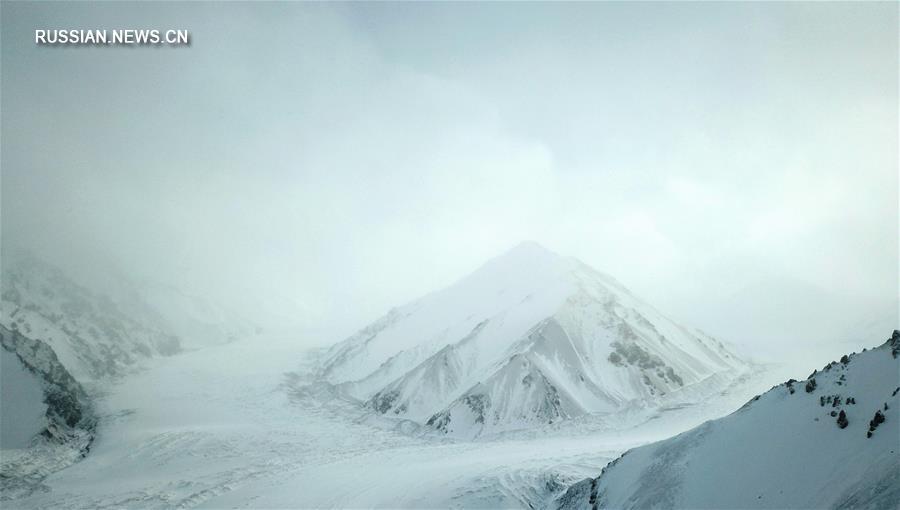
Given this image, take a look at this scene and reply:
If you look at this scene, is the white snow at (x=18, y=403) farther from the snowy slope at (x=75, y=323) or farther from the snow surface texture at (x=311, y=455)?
the snowy slope at (x=75, y=323)

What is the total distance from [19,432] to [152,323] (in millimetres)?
76742

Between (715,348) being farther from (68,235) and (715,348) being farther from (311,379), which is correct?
(68,235)

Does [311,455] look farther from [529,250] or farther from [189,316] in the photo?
[189,316]

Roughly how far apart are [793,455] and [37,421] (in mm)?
52520

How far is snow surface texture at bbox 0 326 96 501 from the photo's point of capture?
32.8m

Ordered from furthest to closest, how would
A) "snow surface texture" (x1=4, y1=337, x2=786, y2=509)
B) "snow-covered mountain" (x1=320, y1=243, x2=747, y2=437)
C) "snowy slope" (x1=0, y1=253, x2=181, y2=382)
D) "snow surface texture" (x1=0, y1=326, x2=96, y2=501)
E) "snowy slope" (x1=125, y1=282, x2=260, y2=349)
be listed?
"snowy slope" (x1=125, y1=282, x2=260, y2=349)
"snowy slope" (x1=0, y1=253, x2=181, y2=382)
"snow-covered mountain" (x1=320, y1=243, x2=747, y2=437)
"snow surface texture" (x1=0, y1=326, x2=96, y2=501)
"snow surface texture" (x1=4, y1=337, x2=786, y2=509)

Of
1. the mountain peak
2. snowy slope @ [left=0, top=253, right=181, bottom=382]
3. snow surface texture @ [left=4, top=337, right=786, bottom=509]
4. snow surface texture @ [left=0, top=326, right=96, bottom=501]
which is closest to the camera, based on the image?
snow surface texture @ [left=4, top=337, right=786, bottom=509]

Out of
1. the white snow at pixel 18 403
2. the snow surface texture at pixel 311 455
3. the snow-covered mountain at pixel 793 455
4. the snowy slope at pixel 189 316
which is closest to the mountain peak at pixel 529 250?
the snow surface texture at pixel 311 455

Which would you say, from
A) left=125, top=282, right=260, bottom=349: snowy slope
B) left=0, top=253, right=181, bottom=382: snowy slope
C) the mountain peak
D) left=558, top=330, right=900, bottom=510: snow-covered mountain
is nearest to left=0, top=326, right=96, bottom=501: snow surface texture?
left=0, top=253, right=181, bottom=382: snowy slope

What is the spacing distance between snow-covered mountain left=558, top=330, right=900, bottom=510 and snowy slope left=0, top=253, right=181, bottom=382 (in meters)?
79.8

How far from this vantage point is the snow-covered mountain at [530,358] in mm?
45656

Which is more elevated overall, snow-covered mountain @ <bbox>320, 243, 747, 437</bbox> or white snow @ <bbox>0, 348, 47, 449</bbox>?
white snow @ <bbox>0, 348, 47, 449</bbox>

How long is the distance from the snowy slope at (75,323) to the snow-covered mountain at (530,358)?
37.6 meters

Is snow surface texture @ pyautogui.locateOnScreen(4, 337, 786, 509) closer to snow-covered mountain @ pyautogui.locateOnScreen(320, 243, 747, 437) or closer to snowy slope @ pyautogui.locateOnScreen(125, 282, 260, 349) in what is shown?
snow-covered mountain @ pyautogui.locateOnScreen(320, 243, 747, 437)
